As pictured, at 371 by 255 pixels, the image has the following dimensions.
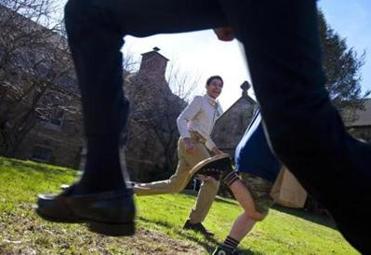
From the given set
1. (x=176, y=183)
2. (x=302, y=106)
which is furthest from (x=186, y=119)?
(x=302, y=106)

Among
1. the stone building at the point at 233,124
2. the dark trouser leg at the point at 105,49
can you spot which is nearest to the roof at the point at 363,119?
the stone building at the point at 233,124

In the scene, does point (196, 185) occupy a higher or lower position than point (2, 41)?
lower

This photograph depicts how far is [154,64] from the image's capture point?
4316 cm

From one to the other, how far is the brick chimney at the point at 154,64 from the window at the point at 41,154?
1076 cm

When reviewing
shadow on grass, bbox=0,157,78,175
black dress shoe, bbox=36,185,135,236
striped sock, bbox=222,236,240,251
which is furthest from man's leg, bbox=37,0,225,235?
shadow on grass, bbox=0,157,78,175

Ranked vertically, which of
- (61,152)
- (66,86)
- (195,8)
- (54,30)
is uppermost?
(54,30)

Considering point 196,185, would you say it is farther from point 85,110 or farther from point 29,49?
point 85,110

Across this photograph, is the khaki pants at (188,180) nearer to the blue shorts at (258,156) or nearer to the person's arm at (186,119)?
the person's arm at (186,119)

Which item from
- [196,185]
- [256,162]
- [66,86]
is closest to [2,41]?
[66,86]

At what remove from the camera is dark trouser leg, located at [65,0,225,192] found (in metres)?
1.50

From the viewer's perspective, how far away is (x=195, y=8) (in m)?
1.51

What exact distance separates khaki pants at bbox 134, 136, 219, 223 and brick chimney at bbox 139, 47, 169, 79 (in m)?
30.8

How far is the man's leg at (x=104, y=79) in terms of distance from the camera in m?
1.49

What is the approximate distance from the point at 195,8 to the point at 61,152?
42.0 metres
